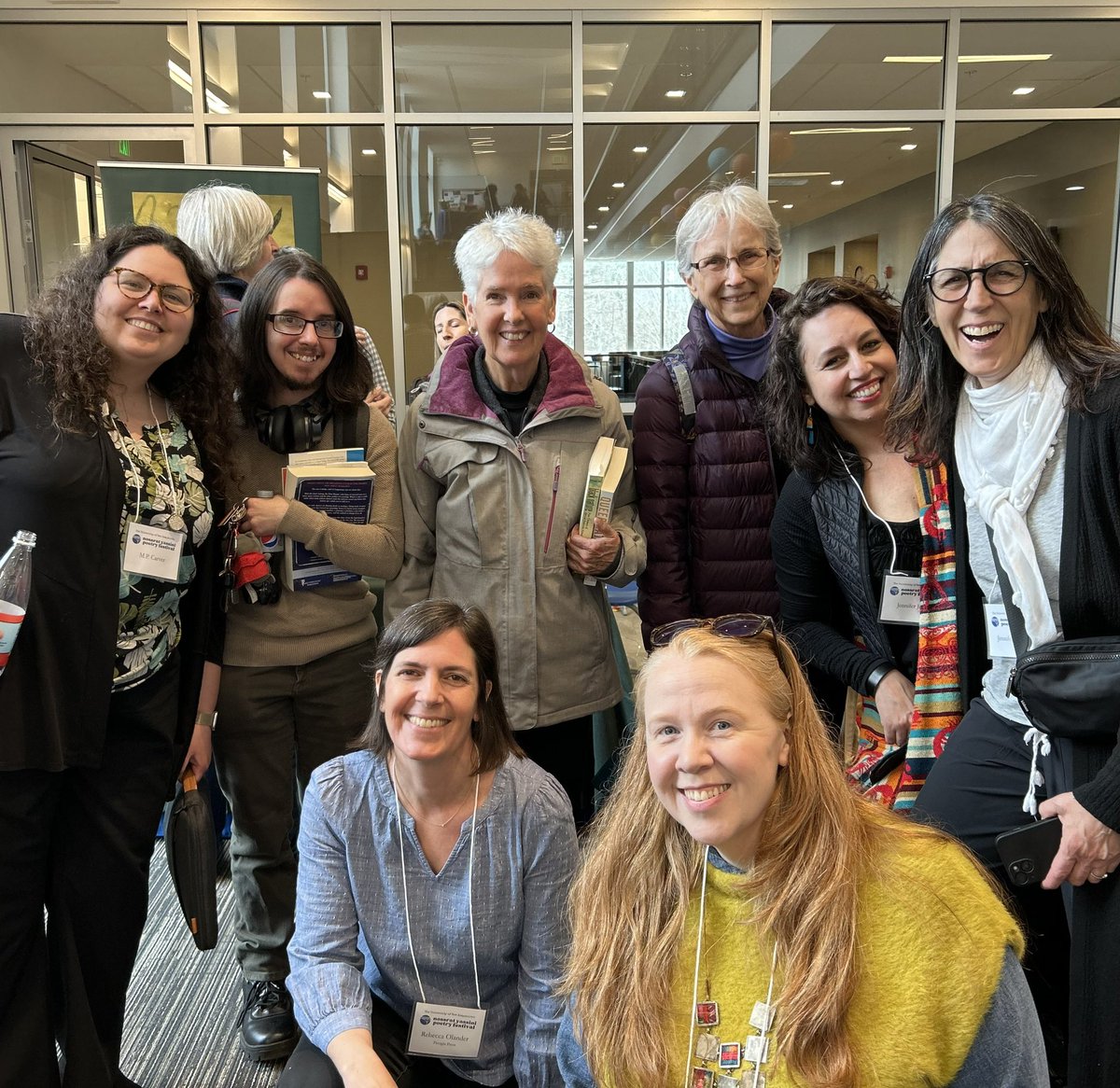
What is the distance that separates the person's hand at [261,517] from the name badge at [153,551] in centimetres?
19

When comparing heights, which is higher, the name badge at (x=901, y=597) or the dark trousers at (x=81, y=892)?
the name badge at (x=901, y=597)

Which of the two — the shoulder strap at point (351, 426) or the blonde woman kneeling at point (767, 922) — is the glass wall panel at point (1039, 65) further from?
the blonde woman kneeling at point (767, 922)

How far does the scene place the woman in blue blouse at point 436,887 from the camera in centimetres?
180

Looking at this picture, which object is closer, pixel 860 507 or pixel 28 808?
pixel 28 808

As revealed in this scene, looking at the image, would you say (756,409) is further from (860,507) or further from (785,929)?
(785,929)

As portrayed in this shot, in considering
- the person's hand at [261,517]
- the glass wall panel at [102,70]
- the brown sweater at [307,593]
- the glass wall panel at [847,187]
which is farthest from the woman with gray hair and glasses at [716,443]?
the glass wall panel at [102,70]

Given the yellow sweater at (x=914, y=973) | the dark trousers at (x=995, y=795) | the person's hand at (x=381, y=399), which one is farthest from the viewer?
the person's hand at (x=381, y=399)

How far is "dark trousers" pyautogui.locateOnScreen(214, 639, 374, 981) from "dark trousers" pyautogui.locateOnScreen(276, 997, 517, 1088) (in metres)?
0.67

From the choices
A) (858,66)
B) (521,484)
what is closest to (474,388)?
(521,484)

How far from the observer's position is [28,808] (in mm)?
1856

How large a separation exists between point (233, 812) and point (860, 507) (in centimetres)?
172

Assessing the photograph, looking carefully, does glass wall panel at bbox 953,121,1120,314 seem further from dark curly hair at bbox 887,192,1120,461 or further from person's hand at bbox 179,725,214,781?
person's hand at bbox 179,725,214,781

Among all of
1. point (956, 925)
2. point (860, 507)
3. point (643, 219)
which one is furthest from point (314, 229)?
point (956, 925)

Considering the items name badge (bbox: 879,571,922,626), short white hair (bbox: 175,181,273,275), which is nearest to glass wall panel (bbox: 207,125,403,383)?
short white hair (bbox: 175,181,273,275)
